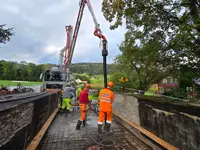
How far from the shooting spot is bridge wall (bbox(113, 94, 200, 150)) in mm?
3672

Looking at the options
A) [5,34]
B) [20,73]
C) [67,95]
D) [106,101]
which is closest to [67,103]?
[67,95]

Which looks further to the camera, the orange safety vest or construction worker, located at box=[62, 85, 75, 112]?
construction worker, located at box=[62, 85, 75, 112]

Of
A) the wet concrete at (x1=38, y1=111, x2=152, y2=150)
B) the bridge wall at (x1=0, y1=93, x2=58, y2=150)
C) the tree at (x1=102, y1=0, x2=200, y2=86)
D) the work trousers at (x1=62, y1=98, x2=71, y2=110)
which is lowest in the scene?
the wet concrete at (x1=38, y1=111, x2=152, y2=150)

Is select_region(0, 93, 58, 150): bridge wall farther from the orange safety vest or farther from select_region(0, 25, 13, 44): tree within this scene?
select_region(0, 25, 13, 44): tree

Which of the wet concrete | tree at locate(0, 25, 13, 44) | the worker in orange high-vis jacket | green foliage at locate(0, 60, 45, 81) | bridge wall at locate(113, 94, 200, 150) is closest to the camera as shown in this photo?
bridge wall at locate(113, 94, 200, 150)

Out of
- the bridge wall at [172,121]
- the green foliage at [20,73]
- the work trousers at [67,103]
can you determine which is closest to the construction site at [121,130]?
the bridge wall at [172,121]

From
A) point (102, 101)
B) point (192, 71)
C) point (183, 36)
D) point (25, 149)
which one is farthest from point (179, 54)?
point (25, 149)

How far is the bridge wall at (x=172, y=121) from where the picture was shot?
Result: 12.0 feet

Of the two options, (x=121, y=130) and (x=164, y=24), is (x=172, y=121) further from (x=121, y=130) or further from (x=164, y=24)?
(x=164, y=24)

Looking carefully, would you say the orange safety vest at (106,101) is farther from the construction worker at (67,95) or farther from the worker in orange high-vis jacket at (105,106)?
the construction worker at (67,95)

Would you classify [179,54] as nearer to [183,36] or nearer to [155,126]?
[183,36]

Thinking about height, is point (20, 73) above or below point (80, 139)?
above

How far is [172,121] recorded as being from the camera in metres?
4.40

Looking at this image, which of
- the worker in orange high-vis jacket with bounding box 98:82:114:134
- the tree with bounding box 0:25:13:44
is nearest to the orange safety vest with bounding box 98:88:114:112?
the worker in orange high-vis jacket with bounding box 98:82:114:134
